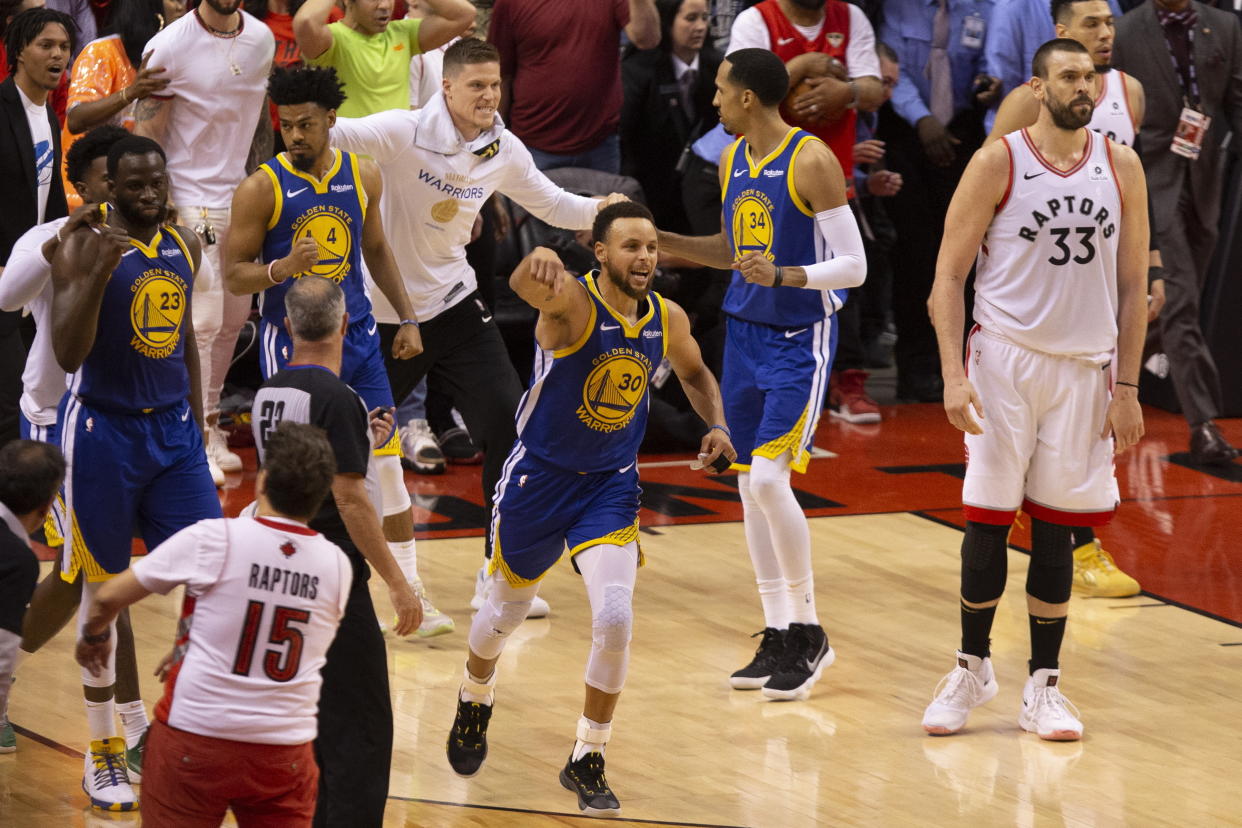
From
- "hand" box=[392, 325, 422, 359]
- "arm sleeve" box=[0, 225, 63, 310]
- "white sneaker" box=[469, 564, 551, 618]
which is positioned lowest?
"white sneaker" box=[469, 564, 551, 618]

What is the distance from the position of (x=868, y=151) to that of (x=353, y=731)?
642 centimetres

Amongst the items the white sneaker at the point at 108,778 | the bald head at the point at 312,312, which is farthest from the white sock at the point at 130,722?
the bald head at the point at 312,312

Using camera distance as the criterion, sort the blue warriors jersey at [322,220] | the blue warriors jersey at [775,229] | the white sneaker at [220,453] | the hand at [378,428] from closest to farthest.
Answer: the hand at [378,428] < the blue warriors jersey at [322,220] < the blue warriors jersey at [775,229] < the white sneaker at [220,453]

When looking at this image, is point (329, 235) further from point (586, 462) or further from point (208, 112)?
point (208, 112)

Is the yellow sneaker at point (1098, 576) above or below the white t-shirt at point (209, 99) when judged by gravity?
below

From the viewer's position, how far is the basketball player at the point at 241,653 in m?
3.94

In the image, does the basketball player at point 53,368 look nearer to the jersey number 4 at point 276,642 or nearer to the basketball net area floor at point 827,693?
the basketball net area floor at point 827,693

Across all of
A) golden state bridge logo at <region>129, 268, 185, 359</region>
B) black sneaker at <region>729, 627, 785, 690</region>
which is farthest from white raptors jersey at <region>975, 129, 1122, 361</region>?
golden state bridge logo at <region>129, 268, 185, 359</region>

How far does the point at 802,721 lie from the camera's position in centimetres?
627

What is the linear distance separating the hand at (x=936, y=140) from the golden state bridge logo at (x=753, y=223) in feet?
14.0

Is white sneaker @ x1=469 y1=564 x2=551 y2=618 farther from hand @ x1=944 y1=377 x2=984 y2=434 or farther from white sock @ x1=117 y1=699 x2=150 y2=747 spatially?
hand @ x1=944 y1=377 x2=984 y2=434

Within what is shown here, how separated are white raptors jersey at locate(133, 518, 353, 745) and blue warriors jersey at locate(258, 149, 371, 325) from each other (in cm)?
258

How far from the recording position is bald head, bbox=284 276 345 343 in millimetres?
4691

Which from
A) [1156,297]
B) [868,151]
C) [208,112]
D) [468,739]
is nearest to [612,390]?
[468,739]
